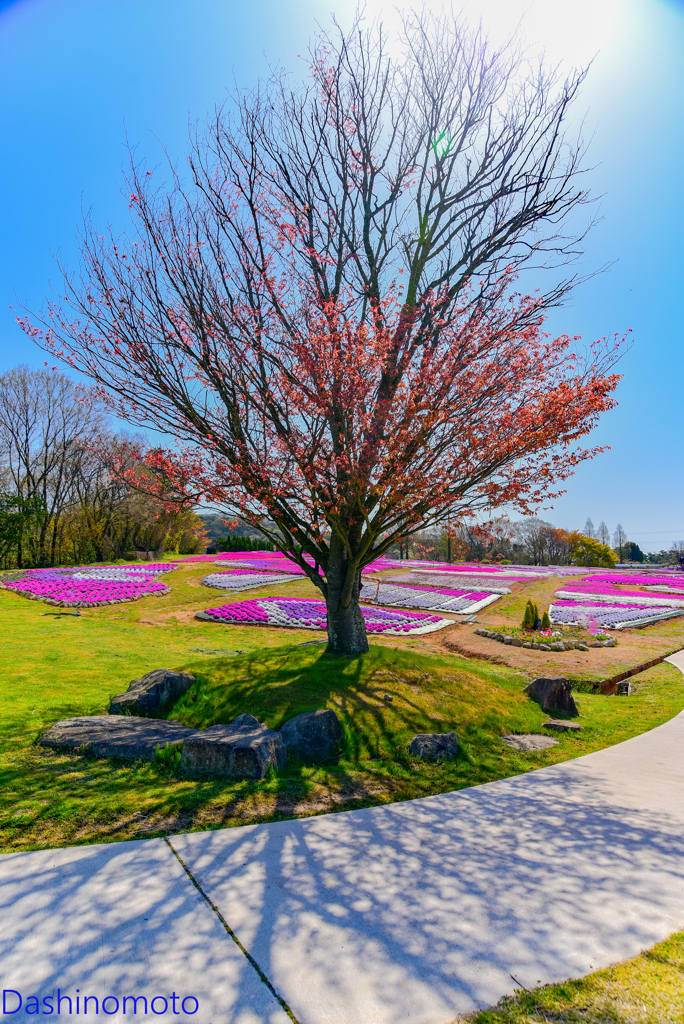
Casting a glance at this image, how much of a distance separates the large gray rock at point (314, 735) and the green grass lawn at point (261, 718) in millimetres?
172

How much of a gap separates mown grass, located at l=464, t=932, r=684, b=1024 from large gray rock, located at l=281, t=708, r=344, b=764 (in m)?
3.75

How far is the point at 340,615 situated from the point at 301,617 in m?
9.17

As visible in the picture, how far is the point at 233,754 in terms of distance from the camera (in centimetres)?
522

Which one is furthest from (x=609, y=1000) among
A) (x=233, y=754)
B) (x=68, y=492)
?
(x=68, y=492)

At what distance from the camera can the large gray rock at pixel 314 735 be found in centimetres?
589

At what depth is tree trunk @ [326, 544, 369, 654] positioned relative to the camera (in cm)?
881

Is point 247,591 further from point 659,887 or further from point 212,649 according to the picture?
point 659,887

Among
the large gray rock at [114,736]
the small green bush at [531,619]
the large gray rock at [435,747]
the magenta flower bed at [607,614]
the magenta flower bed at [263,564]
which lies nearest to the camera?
the large gray rock at [114,736]

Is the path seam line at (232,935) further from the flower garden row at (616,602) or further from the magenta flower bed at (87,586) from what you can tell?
the flower garden row at (616,602)

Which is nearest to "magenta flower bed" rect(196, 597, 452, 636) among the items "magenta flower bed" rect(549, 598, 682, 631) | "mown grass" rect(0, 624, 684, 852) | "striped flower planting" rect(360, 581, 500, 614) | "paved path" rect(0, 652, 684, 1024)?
"striped flower planting" rect(360, 581, 500, 614)

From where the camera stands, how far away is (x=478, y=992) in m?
2.40

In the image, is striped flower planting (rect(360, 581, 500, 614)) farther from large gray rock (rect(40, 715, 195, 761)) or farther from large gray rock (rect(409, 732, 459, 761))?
large gray rock (rect(40, 715, 195, 761))

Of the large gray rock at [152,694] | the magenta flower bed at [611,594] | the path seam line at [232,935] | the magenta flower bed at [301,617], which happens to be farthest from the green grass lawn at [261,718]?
the magenta flower bed at [611,594]

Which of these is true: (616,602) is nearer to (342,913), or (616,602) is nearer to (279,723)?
(279,723)
